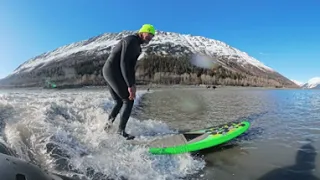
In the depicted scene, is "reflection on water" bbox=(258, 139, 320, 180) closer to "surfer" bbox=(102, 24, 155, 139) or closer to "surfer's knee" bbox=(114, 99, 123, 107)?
"surfer" bbox=(102, 24, 155, 139)

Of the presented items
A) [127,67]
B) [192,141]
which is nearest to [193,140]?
[192,141]

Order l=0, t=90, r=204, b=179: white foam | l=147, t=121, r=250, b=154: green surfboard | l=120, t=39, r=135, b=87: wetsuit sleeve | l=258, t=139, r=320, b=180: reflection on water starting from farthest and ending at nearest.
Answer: l=120, t=39, r=135, b=87: wetsuit sleeve < l=147, t=121, r=250, b=154: green surfboard < l=258, t=139, r=320, b=180: reflection on water < l=0, t=90, r=204, b=179: white foam

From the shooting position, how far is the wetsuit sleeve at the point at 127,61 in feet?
23.9

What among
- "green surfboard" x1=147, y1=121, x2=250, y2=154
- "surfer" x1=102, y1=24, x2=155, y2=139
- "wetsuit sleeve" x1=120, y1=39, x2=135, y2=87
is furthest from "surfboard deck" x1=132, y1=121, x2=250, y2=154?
"wetsuit sleeve" x1=120, y1=39, x2=135, y2=87

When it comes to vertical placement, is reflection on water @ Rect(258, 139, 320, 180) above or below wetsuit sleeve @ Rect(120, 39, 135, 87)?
below

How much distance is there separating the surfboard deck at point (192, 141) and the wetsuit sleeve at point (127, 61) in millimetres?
1642

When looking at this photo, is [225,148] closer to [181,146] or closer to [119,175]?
[181,146]

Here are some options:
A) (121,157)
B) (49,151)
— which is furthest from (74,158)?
(121,157)

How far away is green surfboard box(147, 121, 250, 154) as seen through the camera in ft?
23.0

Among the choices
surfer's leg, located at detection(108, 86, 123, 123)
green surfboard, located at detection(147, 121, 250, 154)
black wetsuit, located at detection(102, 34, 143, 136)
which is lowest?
green surfboard, located at detection(147, 121, 250, 154)

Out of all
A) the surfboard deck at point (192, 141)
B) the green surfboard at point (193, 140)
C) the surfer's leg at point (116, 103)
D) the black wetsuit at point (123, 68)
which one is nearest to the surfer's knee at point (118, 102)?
the surfer's leg at point (116, 103)

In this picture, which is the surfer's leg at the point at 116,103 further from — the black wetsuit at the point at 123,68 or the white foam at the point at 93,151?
the white foam at the point at 93,151

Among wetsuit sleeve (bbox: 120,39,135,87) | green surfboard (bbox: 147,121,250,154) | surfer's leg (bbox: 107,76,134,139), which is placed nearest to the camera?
green surfboard (bbox: 147,121,250,154)

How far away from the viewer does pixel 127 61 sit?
289 inches
